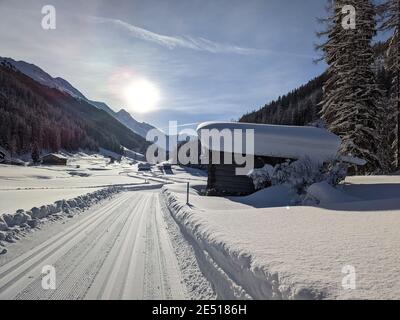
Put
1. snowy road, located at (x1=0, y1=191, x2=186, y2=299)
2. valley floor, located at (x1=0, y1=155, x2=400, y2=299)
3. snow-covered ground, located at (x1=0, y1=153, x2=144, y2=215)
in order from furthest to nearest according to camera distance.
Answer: snow-covered ground, located at (x1=0, y1=153, x2=144, y2=215) < snowy road, located at (x1=0, y1=191, x2=186, y2=299) < valley floor, located at (x1=0, y1=155, x2=400, y2=299)

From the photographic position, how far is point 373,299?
3.81 meters

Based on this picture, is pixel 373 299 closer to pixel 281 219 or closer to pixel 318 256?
pixel 318 256

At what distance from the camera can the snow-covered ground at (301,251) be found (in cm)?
427

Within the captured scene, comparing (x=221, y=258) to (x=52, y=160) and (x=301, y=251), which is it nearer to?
(x=301, y=251)

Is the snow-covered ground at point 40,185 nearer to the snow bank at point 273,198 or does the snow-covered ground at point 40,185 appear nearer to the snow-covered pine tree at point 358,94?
the snow bank at point 273,198

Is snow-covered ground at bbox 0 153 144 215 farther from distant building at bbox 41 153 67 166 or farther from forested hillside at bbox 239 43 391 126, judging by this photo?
forested hillside at bbox 239 43 391 126

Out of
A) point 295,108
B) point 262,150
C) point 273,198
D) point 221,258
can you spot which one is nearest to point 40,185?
point 262,150

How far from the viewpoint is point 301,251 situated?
5.94m

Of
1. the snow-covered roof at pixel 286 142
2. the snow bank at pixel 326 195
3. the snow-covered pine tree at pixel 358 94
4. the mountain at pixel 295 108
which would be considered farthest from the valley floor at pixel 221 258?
the mountain at pixel 295 108

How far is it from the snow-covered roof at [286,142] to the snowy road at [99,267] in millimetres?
12195

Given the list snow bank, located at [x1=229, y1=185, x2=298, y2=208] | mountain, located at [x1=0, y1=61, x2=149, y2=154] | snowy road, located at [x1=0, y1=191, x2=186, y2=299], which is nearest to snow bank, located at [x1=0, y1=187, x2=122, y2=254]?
snowy road, located at [x1=0, y1=191, x2=186, y2=299]

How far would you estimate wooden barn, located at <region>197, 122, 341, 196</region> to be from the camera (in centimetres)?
2086
